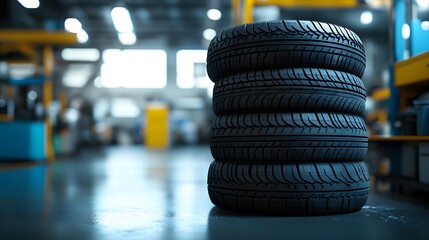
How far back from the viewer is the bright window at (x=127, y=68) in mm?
16562

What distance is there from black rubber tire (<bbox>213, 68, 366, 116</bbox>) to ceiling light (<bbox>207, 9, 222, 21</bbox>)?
11.2 meters

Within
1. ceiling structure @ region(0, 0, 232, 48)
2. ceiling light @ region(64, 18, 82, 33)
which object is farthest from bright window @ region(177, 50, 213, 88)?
ceiling light @ region(64, 18, 82, 33)

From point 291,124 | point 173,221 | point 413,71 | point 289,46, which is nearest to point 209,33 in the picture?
point 413,71

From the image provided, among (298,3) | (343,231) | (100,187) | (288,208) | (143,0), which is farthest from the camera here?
(143,0)

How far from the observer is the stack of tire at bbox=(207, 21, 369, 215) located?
1571mm

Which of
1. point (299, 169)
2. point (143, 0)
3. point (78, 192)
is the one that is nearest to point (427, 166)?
point (299, 169)

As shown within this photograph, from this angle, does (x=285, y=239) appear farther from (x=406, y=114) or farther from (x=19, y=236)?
(x=406, y=114)

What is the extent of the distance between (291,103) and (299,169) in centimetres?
26

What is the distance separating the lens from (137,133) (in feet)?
53.1

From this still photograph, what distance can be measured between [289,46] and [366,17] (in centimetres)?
1083

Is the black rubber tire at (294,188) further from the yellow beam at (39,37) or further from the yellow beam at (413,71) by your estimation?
the yellow beam at (39,37)

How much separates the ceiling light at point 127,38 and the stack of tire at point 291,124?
46.5 feet

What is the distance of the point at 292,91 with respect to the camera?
1606 mm

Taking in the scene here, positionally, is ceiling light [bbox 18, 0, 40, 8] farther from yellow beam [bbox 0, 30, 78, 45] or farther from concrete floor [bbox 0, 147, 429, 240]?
concrete floor [bbox 0, 147, 429, 240]
